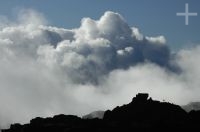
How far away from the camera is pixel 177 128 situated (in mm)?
183500

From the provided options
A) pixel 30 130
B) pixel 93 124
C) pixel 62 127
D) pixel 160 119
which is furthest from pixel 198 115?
pixel 30 130

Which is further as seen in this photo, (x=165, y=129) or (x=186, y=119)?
(x=186, y=119)

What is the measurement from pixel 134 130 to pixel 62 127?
34352 mm

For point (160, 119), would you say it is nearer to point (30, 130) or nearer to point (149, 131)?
point (149, 131)

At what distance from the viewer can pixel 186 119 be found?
646 ft

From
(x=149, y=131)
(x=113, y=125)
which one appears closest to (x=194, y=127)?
(x=149, y=131)

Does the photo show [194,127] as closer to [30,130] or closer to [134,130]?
[134,130]

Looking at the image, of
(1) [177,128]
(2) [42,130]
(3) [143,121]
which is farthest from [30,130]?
(1) [177,128]

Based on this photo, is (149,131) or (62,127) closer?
(149,131)

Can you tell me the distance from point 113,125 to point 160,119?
820 inches

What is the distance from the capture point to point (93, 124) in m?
197

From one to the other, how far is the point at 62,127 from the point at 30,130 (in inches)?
577

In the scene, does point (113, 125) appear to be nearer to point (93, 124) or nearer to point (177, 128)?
point (93, 124)

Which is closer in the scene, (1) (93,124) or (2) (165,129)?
(2) (165,129)
